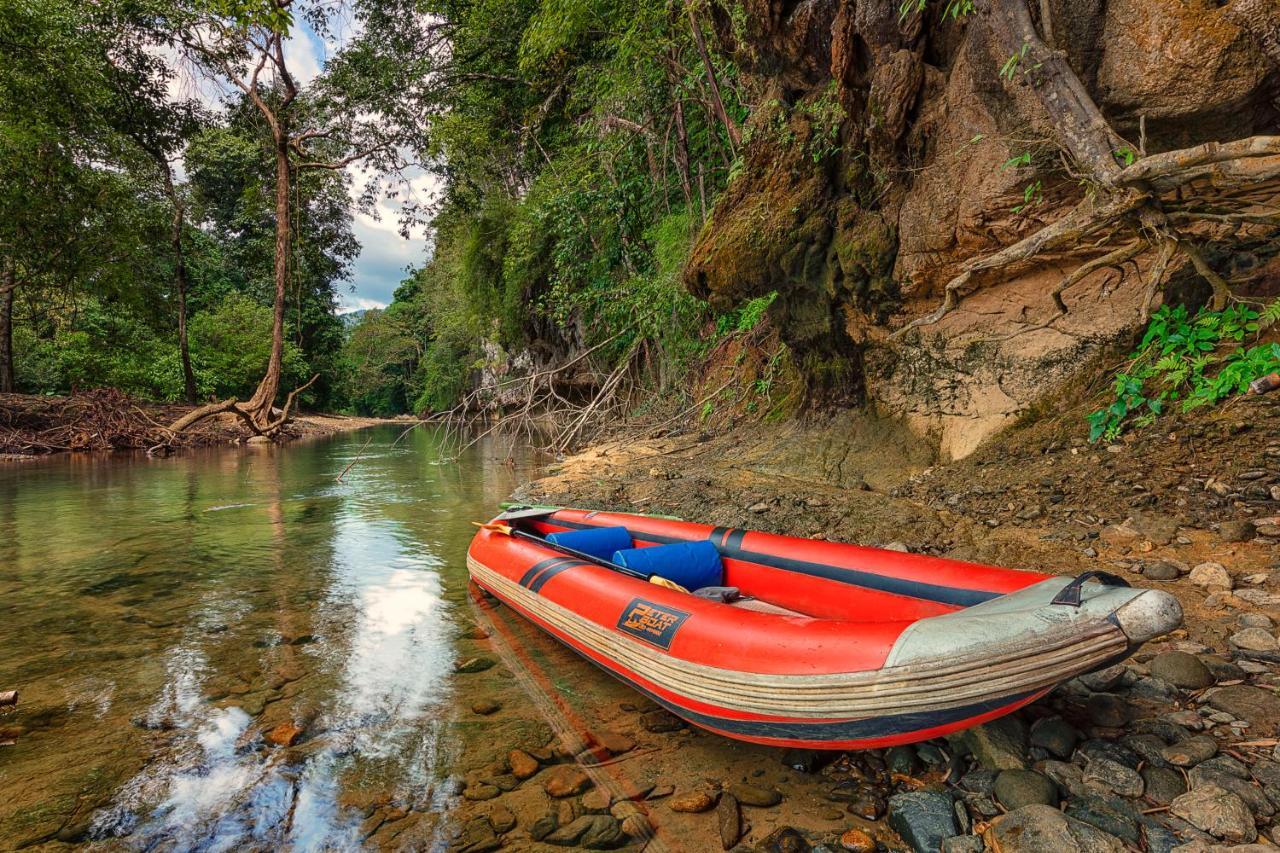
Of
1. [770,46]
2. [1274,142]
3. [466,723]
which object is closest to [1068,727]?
[466,723]

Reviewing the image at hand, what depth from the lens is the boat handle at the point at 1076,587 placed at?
1.54 meters

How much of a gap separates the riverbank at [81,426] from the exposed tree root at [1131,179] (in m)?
16.2

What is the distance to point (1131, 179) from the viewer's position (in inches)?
109

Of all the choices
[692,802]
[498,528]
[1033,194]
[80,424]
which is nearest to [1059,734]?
[692,802]

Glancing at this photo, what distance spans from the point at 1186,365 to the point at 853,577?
2462 millimetres

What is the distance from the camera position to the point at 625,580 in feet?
8.68

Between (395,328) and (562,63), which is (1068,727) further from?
(395,328)

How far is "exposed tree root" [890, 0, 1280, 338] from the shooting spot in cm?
255

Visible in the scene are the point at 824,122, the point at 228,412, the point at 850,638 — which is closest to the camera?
the point at 850,638

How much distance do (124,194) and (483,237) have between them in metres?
9.00

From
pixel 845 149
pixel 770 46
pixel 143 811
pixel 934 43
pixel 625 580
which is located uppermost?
pixel 770 46

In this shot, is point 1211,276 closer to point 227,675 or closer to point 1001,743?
point 1001,743

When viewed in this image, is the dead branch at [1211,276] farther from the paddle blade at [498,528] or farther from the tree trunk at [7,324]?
the tree trunk at [7,324]

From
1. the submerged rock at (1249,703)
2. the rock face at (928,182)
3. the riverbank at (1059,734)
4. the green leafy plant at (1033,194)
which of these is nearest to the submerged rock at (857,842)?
the riverbank at (1059,734)
